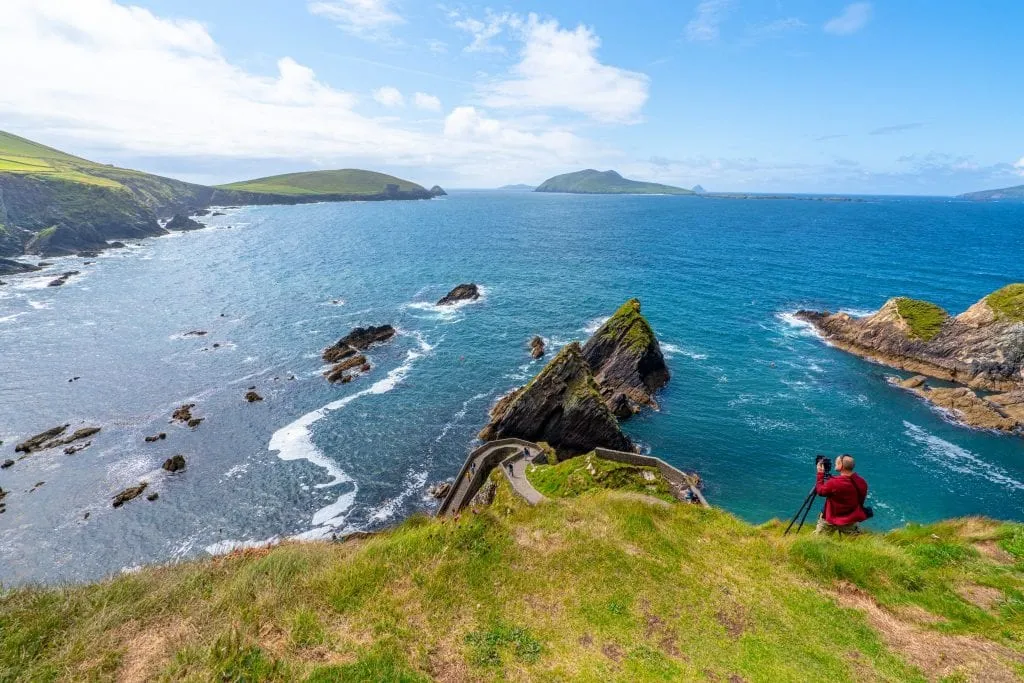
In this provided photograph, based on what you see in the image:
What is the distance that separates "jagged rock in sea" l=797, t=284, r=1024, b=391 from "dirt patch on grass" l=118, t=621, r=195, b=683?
2814 inches

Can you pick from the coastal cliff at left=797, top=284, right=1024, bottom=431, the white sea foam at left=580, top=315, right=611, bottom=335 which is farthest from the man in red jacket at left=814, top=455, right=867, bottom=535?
the white sea foam at left=580, top=315, right=611, bottom=335

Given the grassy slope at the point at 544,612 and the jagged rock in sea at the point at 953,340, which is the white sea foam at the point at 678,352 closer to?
the jagged rock in sea at the point at 953,340

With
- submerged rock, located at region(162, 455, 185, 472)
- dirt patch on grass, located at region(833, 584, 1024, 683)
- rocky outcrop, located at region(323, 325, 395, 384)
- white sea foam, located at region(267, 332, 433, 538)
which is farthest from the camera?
rocky outcrop, located at region(323, 325, 395, 384)

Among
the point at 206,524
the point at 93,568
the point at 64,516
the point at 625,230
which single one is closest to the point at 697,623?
the point at 206,524

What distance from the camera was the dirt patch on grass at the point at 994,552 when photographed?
14.9 meters

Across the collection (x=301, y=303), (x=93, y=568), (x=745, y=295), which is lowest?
(x=93, y=568)

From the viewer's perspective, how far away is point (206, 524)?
3384cm

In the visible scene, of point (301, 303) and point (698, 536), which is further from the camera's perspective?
point (301, 303)

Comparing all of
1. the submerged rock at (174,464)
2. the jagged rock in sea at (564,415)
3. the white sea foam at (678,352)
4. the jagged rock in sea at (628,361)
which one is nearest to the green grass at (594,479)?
the jagged rock in sea at (564,415)

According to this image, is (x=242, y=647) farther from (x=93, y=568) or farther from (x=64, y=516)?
(x=64, y=516)

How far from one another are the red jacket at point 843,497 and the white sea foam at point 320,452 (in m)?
31.0

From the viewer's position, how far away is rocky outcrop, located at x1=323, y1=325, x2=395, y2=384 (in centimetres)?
5575

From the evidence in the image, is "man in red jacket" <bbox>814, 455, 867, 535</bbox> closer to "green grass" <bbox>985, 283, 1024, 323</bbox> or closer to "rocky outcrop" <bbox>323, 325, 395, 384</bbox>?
"rocky outcrop" <bbox>323, 325, 395, 384</bbox>

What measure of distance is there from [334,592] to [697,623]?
35.0ft
